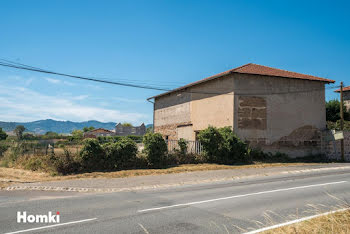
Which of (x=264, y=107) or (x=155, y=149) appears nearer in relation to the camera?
(x=155, y=149)

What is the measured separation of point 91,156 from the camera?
14609 mm

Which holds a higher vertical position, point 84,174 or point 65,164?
point 65,164

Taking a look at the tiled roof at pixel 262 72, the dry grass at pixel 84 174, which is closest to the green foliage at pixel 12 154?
the dry grass at pixel 84 174

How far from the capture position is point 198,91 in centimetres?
2488

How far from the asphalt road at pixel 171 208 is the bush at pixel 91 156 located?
4425 mm

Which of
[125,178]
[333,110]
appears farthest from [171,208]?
[333,110]

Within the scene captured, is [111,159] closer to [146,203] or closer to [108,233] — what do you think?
[146,203]

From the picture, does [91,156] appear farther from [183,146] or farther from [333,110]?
[333,110]

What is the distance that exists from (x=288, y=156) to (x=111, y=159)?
13.9m

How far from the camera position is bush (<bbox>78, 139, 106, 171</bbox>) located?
571 inches

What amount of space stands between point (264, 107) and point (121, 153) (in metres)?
11.8

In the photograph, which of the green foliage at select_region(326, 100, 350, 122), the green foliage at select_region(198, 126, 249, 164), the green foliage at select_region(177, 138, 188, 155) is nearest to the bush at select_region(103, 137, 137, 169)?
the green foliage at select_region(177, 138, 188, 155)

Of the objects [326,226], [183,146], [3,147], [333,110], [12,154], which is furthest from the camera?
[333,110]

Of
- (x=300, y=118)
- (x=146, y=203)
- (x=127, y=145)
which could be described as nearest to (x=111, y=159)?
(x=127, y=145)
